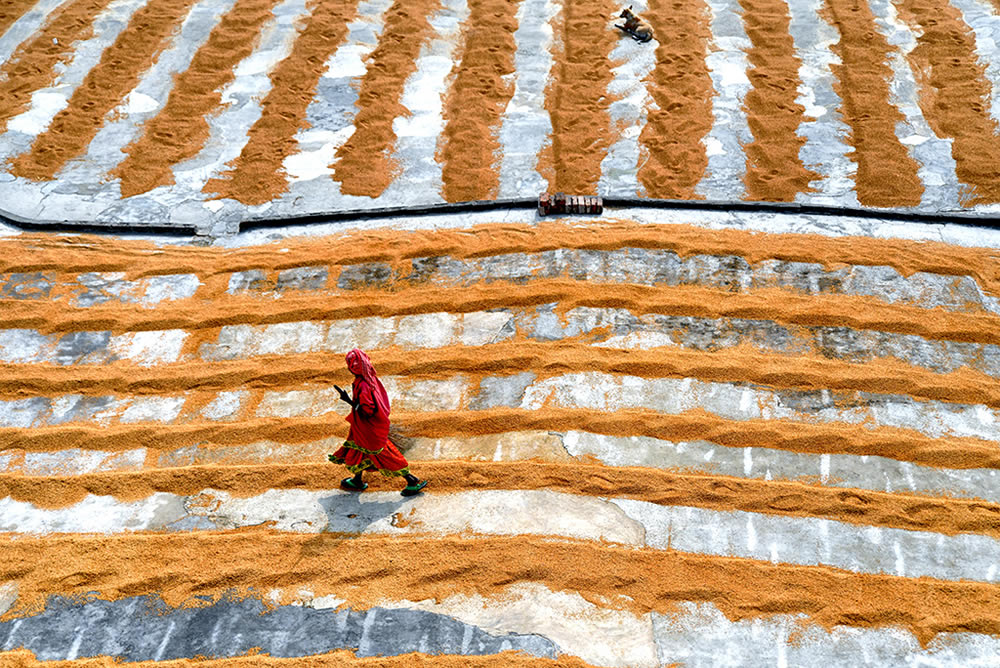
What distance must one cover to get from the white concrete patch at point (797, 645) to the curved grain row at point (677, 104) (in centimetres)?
543

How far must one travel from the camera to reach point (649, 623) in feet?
16.4

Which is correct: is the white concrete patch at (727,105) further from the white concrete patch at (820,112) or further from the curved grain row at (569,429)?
the curved grain row at (569,429)

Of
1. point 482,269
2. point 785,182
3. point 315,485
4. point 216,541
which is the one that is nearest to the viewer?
point 216,541

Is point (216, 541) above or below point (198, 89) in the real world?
below

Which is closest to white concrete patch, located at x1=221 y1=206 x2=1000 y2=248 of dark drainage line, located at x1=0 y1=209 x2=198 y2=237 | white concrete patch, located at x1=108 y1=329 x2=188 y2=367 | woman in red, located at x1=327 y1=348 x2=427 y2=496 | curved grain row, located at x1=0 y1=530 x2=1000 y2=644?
dark drainage line, located at x1=0 y1=209 x2=198 y2=237

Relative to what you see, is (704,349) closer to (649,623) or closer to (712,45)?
(649,623)

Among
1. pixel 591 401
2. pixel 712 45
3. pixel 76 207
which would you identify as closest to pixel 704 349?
pixel 591 401

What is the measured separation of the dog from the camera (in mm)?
11930

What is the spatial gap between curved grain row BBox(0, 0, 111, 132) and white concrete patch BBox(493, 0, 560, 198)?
7.18 m

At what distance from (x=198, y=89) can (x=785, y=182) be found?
27.7 ft

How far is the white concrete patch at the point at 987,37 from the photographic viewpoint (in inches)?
404

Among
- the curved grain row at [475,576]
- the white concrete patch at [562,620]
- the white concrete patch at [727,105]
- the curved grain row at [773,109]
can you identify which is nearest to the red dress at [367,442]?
the curved grain row at [475,576]

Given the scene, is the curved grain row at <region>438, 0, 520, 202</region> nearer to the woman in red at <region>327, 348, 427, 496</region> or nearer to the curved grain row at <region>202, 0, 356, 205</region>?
the curved grain row at <region>202, 0, 356, 205</region>

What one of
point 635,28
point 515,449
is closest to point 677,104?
point 635,28
